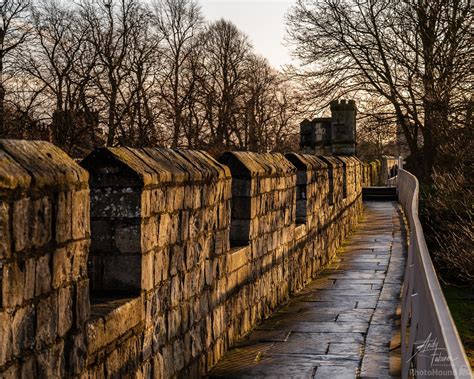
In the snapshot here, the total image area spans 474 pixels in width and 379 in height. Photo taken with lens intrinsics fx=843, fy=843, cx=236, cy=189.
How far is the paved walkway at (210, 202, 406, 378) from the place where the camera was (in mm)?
6320

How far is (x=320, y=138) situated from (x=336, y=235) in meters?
12.5

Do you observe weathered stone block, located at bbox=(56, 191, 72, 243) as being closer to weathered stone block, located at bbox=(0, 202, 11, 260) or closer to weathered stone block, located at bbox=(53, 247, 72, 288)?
weathered stone block, located at bbox=(53, 247, 72, 288)

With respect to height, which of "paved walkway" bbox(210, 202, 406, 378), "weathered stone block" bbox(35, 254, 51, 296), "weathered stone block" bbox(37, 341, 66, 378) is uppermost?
"weathered stone block" bbox(35, 254, 51, 296)

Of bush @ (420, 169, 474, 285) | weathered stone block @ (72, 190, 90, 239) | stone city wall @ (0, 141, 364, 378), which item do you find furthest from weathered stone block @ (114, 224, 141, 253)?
bush @ (420, 169, 474, 285)

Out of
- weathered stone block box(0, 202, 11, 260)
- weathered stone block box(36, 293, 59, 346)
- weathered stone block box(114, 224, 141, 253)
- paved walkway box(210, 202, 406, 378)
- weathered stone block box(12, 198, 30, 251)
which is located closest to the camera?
weathered stone block box(0, 202, 11, 260)

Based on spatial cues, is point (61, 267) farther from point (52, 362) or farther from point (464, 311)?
point (464, 311)

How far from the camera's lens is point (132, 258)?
191 inches

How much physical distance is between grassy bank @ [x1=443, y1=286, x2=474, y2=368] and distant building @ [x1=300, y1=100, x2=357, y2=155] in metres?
10.2

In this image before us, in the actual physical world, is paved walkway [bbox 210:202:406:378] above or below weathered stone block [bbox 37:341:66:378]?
below

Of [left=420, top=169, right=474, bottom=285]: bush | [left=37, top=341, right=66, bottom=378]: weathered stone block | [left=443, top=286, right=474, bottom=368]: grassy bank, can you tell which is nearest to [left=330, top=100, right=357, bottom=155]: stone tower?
[left=420, top=169, right=474, bottom=285]: bush

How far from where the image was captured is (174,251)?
215 inches

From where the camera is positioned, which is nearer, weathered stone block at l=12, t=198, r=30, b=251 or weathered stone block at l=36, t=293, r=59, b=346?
weathered stone block at l=12, t=198, r=30, b=251

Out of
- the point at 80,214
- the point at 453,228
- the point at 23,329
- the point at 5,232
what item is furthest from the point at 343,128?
the point at 5,232
